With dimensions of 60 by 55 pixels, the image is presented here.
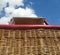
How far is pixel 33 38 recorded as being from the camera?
6922 mm

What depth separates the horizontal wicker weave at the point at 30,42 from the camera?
6.46 m

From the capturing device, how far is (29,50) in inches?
255

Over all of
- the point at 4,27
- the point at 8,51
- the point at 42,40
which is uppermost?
the point at 4,27

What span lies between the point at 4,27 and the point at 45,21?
3857 mm

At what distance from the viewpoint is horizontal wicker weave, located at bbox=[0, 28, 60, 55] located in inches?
255

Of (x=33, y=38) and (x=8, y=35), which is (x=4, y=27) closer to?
(x=8, y=35)

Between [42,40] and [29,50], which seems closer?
[29,50]

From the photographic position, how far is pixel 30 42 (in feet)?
22.2

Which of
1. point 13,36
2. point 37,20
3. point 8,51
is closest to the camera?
point 8,51

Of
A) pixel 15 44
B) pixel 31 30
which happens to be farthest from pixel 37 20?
pixel 15 44

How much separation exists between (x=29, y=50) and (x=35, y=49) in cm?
21

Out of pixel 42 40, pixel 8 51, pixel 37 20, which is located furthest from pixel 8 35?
pixel 37 20

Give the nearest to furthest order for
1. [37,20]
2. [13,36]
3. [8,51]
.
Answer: [8,51]
[13,36]
[37,20]

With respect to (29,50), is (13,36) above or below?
above
